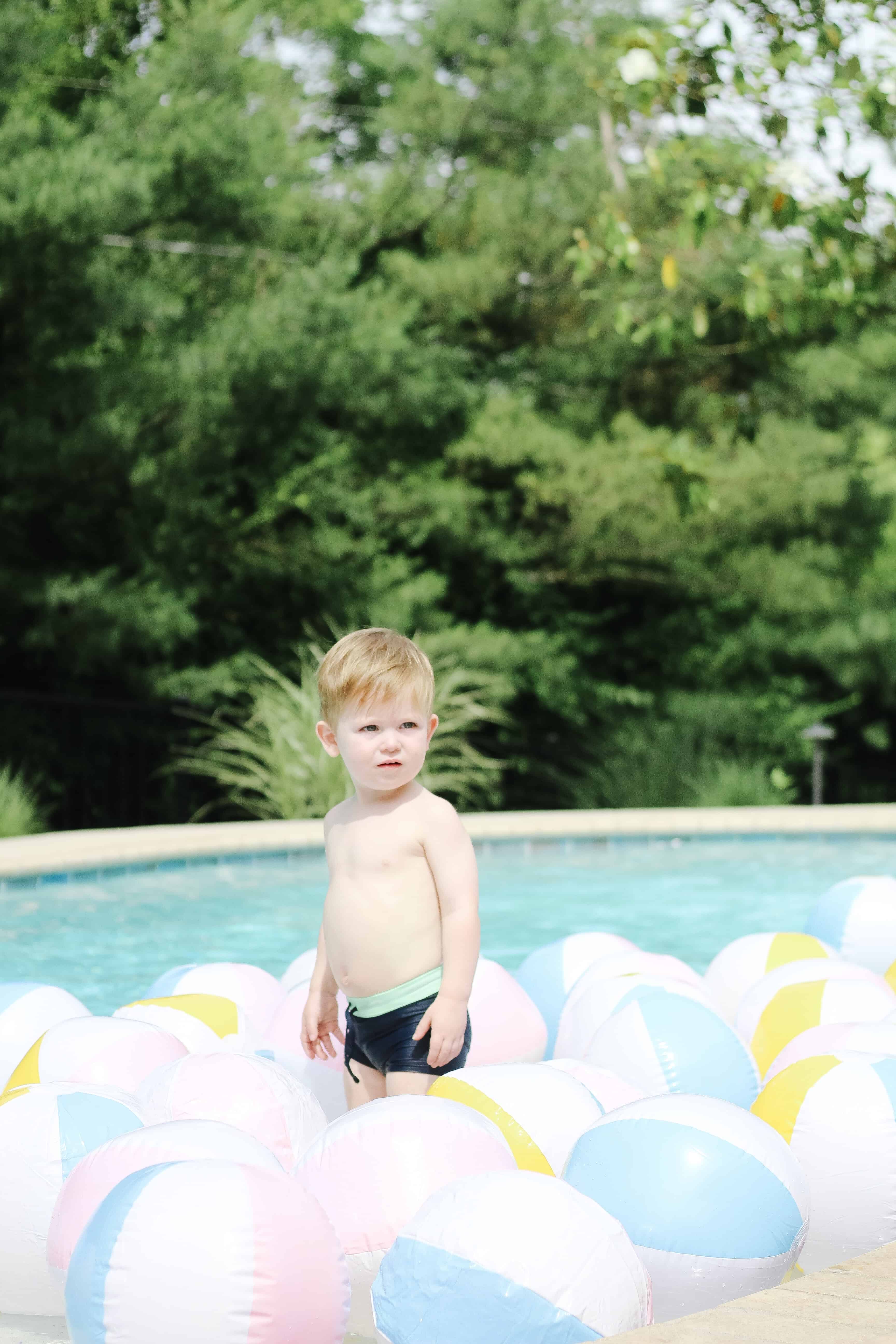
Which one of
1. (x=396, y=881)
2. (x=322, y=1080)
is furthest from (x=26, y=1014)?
(x=396, y=881)

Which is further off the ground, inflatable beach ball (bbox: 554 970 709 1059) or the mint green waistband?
the mint green waistband

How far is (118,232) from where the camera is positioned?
1311 centimetres

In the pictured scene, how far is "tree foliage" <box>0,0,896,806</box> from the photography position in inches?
492

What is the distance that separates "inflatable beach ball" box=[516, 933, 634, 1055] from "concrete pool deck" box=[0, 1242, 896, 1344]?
2.18m

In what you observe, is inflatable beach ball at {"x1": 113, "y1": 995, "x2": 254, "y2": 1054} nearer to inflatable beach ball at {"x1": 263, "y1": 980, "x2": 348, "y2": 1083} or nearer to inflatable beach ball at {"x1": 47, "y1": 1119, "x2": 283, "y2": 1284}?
inflatable beach ball at {"x1": 263, "y1": 980, "x2": 348, "y2": 1083}

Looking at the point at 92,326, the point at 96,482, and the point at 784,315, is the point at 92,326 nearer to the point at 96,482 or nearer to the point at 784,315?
the point at 96,482

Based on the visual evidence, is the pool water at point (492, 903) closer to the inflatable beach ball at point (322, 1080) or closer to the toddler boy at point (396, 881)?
the inflatable beach ball at point (322, 1080)

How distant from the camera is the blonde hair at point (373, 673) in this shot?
3.29 metres

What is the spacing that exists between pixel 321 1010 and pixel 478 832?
310 inches

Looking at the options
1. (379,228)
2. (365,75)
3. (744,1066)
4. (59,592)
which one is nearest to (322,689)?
(744,1066)

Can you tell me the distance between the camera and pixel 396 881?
11.2 feet

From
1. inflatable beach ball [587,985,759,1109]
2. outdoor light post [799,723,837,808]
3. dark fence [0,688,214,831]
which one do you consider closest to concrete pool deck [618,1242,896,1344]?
inflatable beach ball [587,985,759,1109]

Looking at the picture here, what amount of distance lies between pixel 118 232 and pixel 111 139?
78 centimetres

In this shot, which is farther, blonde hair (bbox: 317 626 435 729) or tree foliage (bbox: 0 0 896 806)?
tree foliage (bbox: 0 0 896 806)
